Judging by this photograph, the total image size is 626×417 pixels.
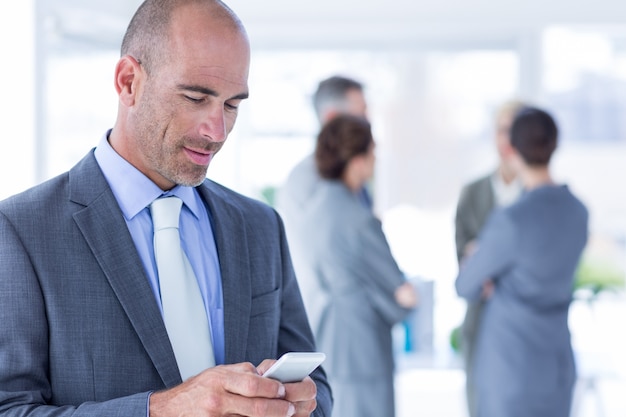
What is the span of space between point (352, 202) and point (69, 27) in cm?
120

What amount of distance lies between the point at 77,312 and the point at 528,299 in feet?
8.17

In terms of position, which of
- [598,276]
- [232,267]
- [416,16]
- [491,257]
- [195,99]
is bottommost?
[598,276]

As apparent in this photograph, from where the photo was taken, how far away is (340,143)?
11.5ft

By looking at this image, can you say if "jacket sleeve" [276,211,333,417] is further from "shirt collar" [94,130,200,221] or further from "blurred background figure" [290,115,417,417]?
"blurred background figure" [290,115,417,417]

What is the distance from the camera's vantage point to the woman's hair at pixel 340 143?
138 inches

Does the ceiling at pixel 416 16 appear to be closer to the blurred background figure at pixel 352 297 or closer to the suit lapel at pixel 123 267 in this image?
the blurred background figure at pixel 352 297

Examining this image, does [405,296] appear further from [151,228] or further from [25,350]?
[25,350]

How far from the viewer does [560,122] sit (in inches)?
200

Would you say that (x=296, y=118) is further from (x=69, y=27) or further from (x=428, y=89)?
(x=69, y=27)

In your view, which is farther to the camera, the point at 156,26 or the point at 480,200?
the point at 480,200

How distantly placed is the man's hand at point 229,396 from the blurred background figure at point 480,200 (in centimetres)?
306

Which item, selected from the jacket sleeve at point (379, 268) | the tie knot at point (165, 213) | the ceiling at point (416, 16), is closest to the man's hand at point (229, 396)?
the tie knot at point (165, 213)

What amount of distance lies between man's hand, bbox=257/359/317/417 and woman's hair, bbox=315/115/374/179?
7.28 ft

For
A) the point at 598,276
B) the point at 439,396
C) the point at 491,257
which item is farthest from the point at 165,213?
the point at 439,396
